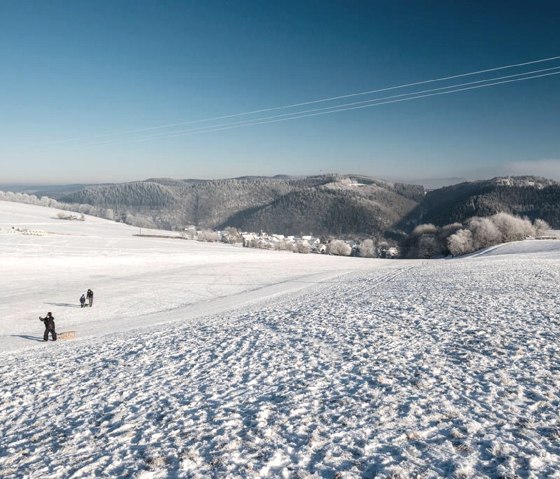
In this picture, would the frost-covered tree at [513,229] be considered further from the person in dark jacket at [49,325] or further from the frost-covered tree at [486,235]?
the person in dark jacket at [49,325]

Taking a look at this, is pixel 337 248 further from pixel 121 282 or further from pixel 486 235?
pixel 121 282

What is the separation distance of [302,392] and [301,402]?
0.60m

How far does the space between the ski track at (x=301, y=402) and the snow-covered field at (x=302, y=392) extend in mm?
40

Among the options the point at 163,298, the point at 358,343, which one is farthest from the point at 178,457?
the point at 163,298

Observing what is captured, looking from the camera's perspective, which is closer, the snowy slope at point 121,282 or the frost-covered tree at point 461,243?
the snowy slope at point 121,282

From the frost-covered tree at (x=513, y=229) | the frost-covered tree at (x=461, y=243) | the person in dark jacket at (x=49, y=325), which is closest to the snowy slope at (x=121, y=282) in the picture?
the person in dark jacket at (x=49, y=325)

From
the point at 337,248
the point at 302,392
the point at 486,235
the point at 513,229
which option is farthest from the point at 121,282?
the point at 337,248

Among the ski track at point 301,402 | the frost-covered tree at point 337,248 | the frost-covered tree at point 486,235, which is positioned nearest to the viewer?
the ski track at point 301,402

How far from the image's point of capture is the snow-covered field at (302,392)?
6766mm

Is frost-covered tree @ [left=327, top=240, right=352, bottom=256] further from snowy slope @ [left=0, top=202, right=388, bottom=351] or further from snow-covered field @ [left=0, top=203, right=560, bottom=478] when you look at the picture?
snow-covered field @ [left=0, top=203, right=560, bottom=478]

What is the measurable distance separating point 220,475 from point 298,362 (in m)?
5.86

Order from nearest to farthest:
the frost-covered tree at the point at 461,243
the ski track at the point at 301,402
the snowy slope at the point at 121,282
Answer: the ski track at the point at 301,402
the snowy slope at the point at 121,282
the frost-covered tree at the point at 461,243

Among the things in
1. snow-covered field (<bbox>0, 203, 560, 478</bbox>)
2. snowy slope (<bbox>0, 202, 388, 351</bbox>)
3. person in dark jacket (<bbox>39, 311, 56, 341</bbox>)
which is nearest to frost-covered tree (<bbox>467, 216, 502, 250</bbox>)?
snowy slope (<bbox>0, 202, 388, 351</bbox>)

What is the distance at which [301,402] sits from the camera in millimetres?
9047
